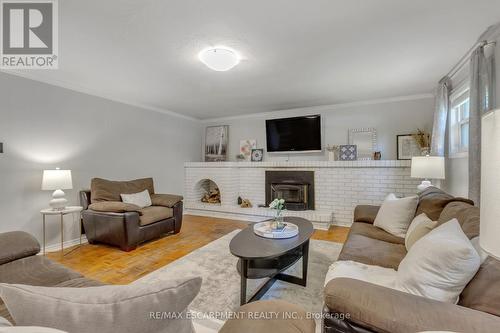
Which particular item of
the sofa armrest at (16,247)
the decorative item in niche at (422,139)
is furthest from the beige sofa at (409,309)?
the decorative item in niche at (422,139)

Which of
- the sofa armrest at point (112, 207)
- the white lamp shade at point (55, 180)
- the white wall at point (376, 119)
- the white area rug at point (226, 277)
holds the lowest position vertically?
the white area rug at point (226, 277)

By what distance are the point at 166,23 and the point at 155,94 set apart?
214 cm

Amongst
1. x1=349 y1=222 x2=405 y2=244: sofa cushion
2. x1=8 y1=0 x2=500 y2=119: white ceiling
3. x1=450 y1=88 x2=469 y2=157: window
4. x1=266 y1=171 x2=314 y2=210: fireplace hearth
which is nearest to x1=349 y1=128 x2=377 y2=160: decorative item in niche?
x1=8 y1=0 x2=500 y2=119: white ceiling

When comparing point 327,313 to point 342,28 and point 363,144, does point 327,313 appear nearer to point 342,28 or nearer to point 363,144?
point 342,28

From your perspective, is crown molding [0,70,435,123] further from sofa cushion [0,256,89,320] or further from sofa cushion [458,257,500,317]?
sofa cushion [458,257,500,317]

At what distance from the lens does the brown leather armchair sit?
2967mm

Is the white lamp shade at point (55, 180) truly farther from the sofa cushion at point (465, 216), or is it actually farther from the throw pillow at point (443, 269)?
the sofa cushion at point (465, 216)

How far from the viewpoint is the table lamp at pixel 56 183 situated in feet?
9.07

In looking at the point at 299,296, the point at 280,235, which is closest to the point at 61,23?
the point at 280,235

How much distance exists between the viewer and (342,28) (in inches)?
77.2

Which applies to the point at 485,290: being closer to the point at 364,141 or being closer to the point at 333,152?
the point at 333,152

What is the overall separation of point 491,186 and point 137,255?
324 cm

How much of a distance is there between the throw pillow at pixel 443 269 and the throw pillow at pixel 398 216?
1267mm

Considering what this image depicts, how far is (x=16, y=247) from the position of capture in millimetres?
1583
